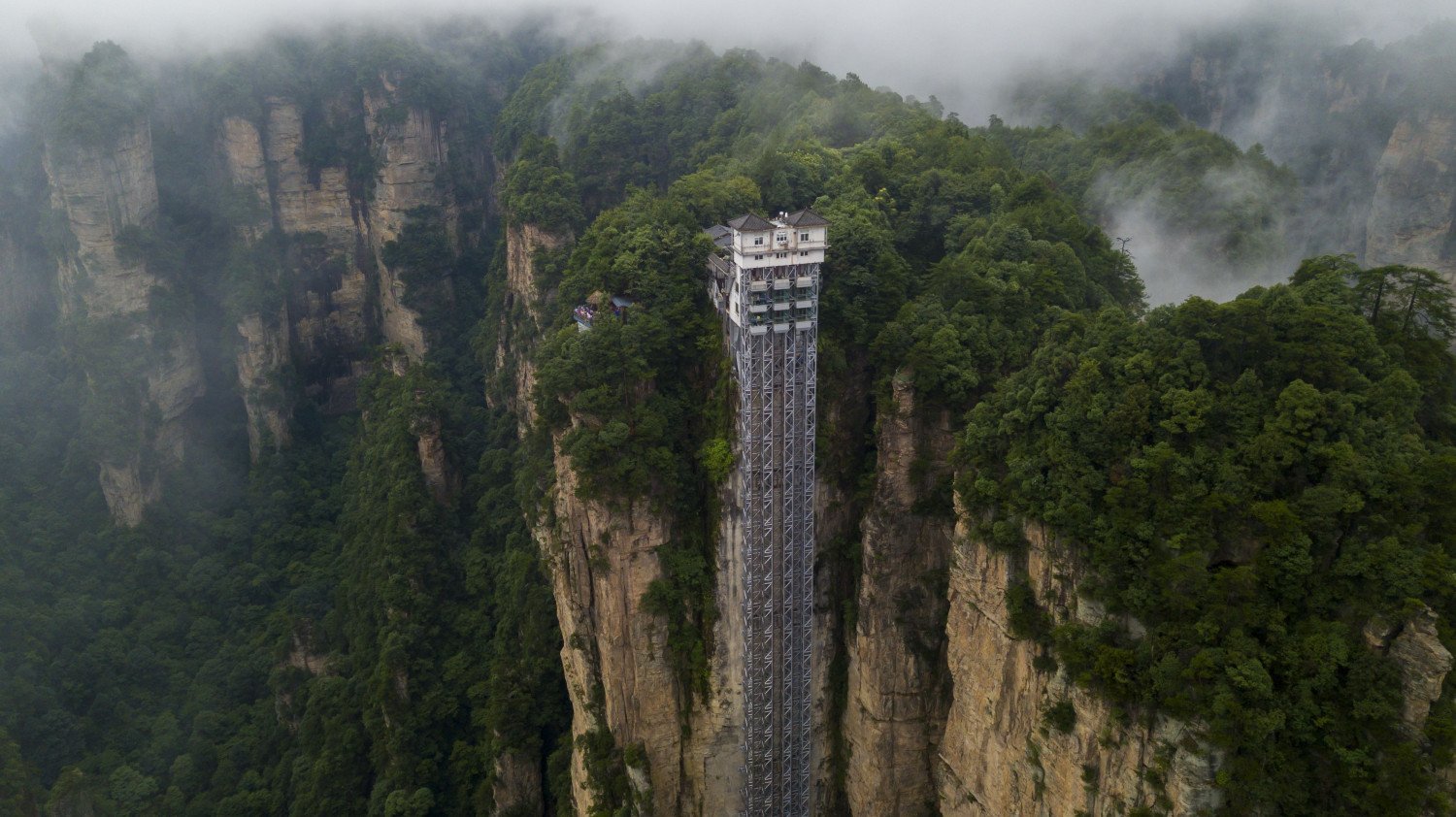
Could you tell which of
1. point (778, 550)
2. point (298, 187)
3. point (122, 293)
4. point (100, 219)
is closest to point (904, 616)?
point (778, 550)

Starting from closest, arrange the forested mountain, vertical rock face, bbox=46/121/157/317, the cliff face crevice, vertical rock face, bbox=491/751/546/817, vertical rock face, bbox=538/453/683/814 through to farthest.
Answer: the forested mountain < vertical rock face, bbox=538/453/683/814 < vertical rock face, bbox=491/751/546/817 < vertical rock face, bbox=46/121/157/317 < the cliff face crevice

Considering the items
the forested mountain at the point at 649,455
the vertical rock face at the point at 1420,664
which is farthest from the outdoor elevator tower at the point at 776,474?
the vertical rock face at the point at 1420,664

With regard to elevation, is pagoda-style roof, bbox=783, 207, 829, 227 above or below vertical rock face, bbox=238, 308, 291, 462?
above

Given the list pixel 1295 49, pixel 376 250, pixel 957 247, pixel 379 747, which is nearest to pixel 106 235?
pixel 376 250

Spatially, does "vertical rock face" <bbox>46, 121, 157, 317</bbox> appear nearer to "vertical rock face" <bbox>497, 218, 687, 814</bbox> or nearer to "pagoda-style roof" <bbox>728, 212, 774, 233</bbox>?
"vertical rock face" <bbox>497, 218, 687, 814</bbox>

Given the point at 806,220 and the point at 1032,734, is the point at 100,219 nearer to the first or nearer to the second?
the point at 806,220

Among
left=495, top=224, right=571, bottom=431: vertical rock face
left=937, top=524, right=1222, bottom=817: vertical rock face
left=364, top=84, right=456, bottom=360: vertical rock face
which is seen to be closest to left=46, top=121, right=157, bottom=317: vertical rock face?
left=364, top=84, right=456, bottom=360: vertical rock face
